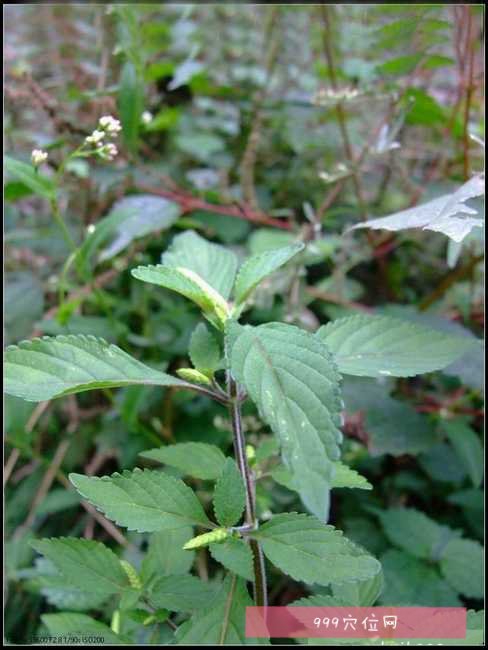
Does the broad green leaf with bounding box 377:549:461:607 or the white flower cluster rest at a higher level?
the white flower cluster


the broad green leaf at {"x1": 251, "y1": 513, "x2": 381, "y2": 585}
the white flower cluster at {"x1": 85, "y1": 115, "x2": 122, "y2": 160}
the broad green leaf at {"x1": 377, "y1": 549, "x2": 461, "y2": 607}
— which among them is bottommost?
the broad green leaf at {"x1": 377, "y1": 549, "x2": 461, "y2": 607}

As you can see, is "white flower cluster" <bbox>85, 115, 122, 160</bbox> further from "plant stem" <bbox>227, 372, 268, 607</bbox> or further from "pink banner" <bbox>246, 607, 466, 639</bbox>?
"pink banner" <bbox>246, 607, 466, 639</bbox>

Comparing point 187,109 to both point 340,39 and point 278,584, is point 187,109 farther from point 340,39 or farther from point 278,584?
point 278,584

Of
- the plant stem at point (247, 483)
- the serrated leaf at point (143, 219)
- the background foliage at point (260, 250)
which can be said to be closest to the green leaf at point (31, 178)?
the background foliage at point (260, 250)

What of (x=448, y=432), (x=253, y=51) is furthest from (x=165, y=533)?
(x=253, y=51)

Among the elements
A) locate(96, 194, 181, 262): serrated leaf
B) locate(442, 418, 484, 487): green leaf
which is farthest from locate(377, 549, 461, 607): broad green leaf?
locate(96, 194, 181, 262): serrated leaf

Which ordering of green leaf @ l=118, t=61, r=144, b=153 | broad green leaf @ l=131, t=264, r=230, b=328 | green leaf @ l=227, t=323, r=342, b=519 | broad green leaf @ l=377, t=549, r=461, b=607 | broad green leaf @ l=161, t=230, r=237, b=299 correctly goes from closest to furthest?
green leaf @ l=227, t=323, r=342, b=519, broad green leaf @ l=131, t=264, r=230, b=328, broad green leaf @ l=161, t=230, r=237, b=299, broad green leaf @ l=377, t=549, r=461, b=607, green leaf @ l=118, t=61, r=144, b=153

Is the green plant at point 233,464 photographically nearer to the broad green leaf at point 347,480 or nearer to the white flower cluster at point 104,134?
the broad green leaf at point 347,480
